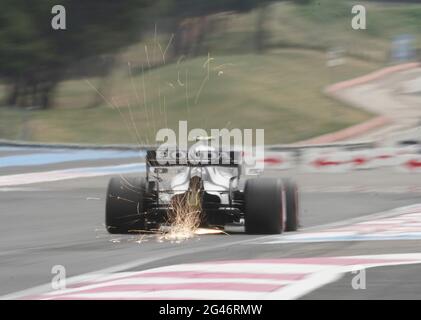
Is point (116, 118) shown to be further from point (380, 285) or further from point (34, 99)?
→ point (380, 285)

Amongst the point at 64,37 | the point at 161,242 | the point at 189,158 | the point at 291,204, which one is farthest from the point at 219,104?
the point at 161,242

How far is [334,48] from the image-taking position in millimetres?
71875

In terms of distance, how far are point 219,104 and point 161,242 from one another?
4067 centimetres

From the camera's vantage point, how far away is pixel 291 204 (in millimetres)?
13602

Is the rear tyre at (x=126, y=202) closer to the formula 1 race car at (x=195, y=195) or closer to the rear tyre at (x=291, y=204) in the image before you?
the formula 1 race car at (x=195, y=195)

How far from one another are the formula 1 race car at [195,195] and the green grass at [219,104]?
2935 cm

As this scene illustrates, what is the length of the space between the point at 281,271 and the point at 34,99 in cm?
4884

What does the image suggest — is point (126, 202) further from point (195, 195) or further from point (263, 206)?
point (263, 206)

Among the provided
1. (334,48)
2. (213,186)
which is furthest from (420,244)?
(334,48)

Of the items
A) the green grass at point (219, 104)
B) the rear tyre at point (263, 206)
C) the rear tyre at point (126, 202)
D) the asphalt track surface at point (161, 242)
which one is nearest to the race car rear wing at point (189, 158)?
the rear tyre at point (126, 202)

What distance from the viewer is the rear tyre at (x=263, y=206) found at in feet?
42.0

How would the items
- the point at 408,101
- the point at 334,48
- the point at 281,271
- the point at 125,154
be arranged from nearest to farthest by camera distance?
1. the point at 281,271
2. the point at 125,154
3. the point at 408,101
4. the point at 334,48
